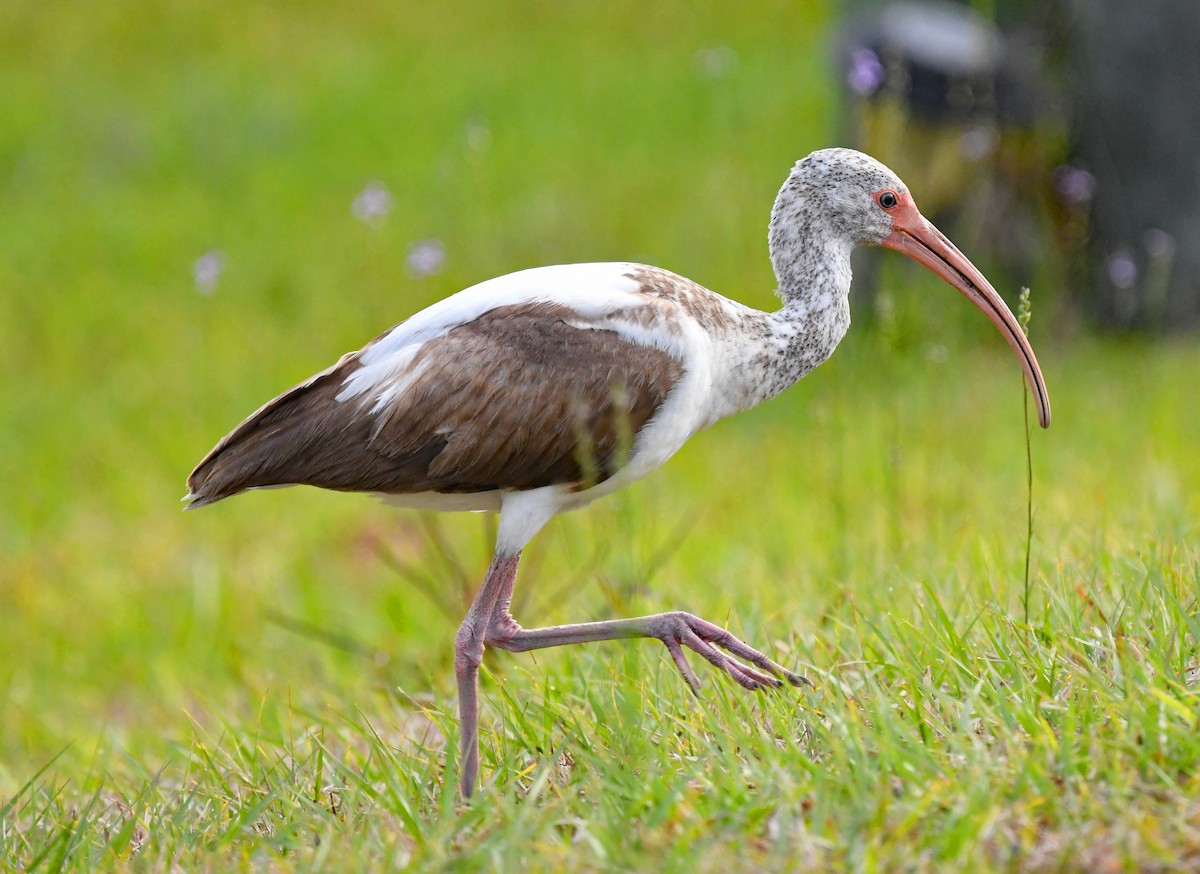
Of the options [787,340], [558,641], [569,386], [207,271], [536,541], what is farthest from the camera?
[536,541]

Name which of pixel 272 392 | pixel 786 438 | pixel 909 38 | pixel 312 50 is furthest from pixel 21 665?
pixel 312 50

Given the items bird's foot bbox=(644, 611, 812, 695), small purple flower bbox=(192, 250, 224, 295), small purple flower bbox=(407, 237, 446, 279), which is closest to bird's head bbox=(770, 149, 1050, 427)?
bird's foot bbox=(644, 611, 812, 695)

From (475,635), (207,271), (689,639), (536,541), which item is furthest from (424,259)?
(536,541)

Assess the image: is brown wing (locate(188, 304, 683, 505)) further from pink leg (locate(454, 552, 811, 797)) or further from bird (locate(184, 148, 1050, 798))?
pink leg (locate(454, 552, 811, 797))

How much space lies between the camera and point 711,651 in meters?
3.85

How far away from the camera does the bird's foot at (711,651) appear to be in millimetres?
3766

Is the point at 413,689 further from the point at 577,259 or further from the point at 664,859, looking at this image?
the point at 577,259

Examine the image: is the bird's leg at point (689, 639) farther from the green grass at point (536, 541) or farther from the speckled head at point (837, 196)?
the speckled head at point (837, 196)

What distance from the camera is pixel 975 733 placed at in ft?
10.8

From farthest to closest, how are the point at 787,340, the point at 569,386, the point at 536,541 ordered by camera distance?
the point at 536,541 → the point at 787,340 → the point at 569,386

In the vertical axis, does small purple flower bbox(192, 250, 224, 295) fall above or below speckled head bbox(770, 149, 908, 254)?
above

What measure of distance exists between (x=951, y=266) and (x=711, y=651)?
1.26 metres

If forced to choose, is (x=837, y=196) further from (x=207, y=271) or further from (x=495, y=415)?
(x=207, y=271)

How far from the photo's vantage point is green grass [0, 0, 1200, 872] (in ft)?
10.4
